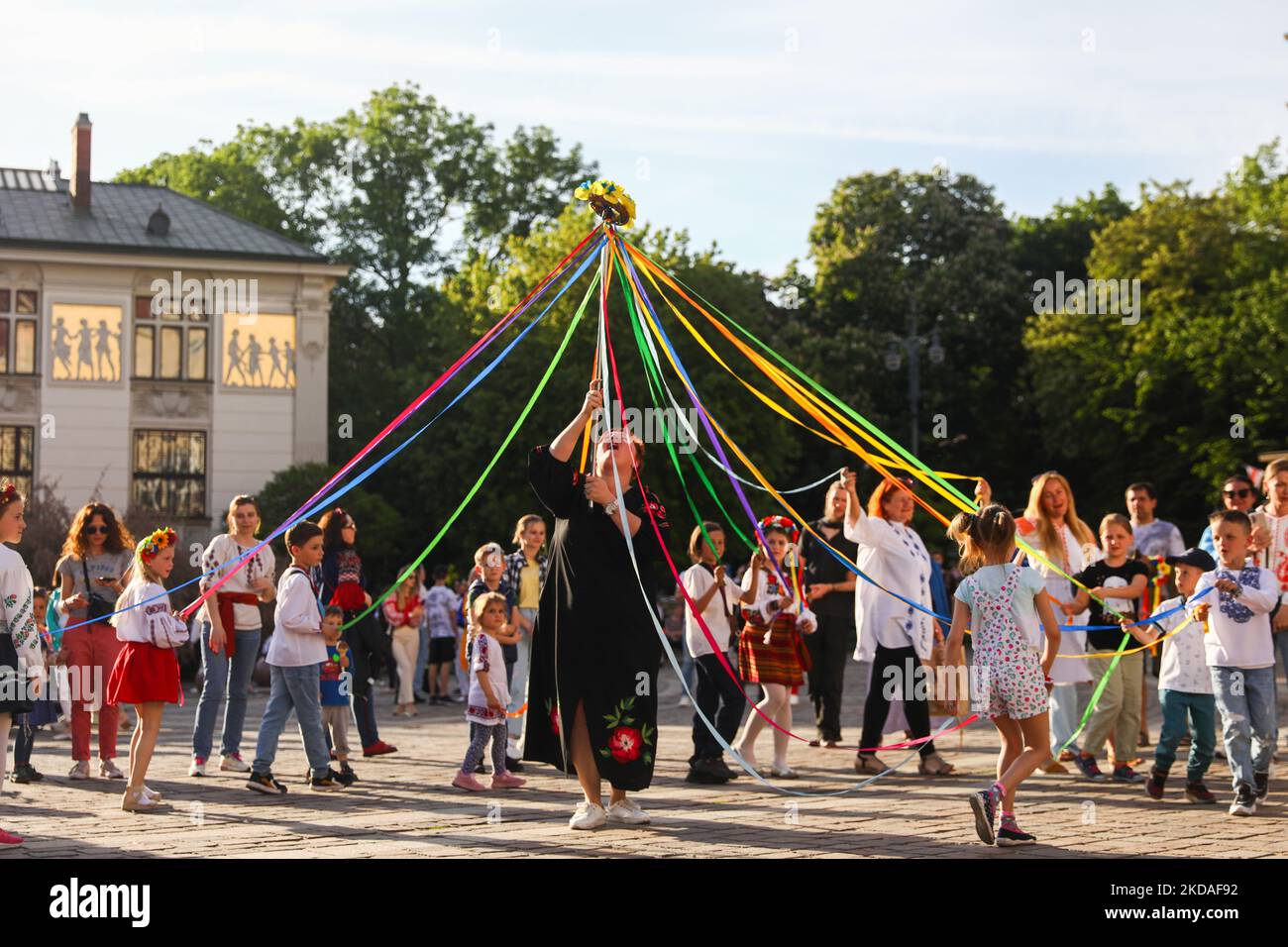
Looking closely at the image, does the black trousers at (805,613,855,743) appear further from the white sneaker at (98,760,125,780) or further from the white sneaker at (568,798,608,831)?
the white sneaker at (98,760,125,780)

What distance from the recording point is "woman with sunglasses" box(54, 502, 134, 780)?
1100 centimetres

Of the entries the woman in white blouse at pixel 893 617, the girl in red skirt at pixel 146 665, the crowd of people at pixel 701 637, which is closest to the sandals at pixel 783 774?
the crowd of people at pixel 701 637

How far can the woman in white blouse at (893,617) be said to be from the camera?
11.0m

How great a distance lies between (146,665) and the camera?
9.19 meters

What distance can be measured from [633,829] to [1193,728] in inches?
146

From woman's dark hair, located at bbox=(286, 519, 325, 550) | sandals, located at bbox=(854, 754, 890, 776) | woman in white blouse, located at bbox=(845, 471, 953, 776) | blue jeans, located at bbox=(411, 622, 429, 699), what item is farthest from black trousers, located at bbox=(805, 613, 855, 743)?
blue jeans, located at bbox=(411, 622, 429, 699)

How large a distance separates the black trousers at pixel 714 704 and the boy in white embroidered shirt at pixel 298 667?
239cm

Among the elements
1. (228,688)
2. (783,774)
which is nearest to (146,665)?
(228,688)

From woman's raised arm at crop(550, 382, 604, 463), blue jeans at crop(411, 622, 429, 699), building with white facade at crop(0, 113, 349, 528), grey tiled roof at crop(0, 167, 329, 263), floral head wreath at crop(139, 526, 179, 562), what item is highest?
grey tiled roof at crop(0, 167, 329, 263)

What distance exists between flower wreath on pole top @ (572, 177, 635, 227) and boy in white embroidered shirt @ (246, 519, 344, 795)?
8.83ft

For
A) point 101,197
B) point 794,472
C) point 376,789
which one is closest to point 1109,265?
point 794,472

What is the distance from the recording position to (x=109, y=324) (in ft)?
122
